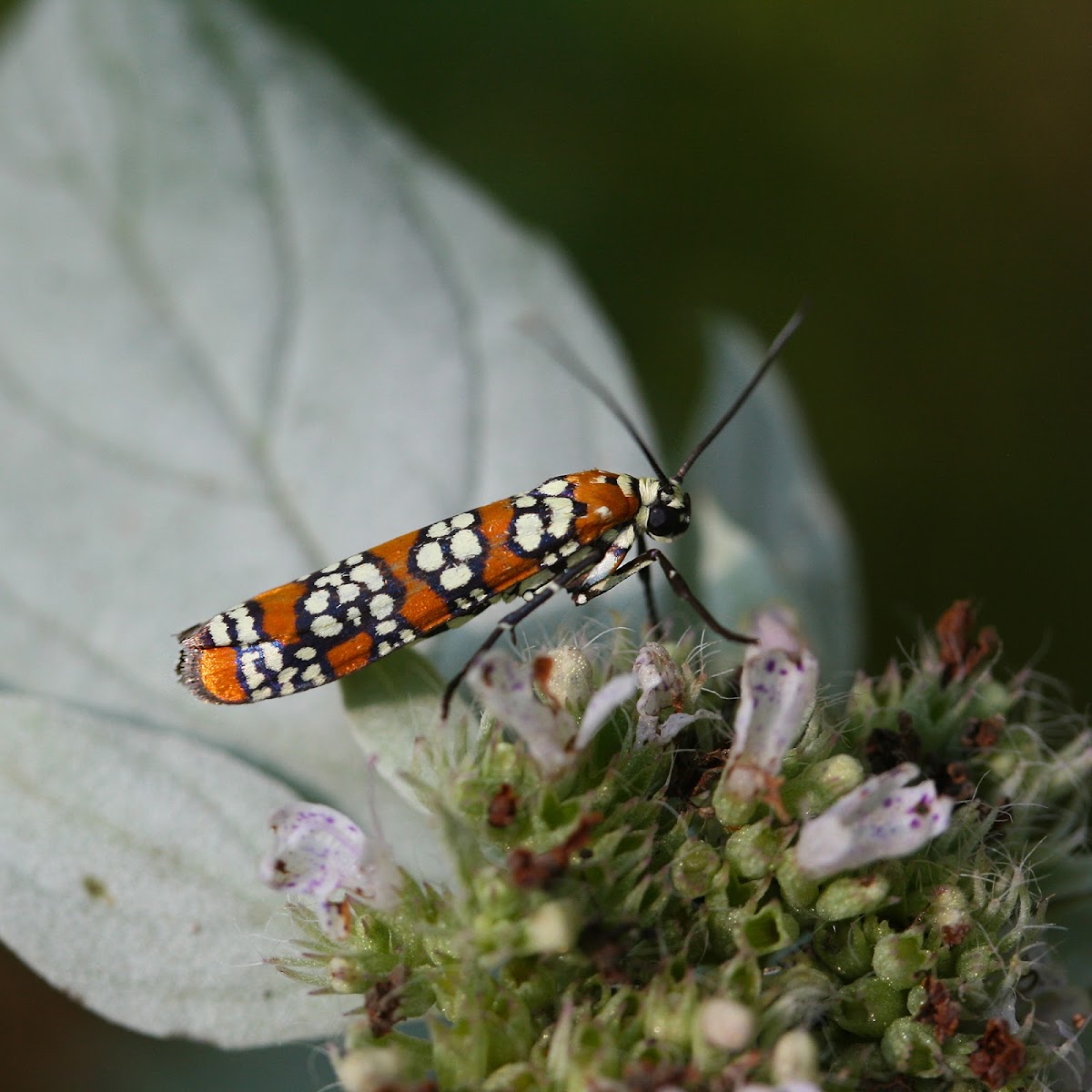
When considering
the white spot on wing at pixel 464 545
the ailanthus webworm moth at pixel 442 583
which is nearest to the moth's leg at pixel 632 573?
the ailanthus webworm moth at pixel 442 583

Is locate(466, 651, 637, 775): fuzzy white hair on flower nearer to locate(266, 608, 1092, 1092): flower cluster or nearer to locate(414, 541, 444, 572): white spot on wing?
locate(266, 608, 1092, 1092): flower cluster

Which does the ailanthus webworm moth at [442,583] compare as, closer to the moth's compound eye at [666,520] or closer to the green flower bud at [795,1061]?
the moth's compound eye at [666,520]

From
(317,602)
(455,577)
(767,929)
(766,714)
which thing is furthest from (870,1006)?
(317,602)

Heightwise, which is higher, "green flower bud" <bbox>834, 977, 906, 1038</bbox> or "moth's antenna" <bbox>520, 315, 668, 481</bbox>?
"moth's antenna" <bbox>520, 315, 668, 481</bbox>

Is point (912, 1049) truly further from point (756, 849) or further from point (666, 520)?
point (666, 520)

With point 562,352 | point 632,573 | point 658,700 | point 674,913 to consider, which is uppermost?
point 562,352

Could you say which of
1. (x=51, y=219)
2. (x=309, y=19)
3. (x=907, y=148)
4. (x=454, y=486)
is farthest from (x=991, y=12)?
(x=51, y=219)

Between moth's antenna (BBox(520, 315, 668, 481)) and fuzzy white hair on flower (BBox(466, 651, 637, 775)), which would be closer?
fuzzy white hair on flower (BBox(466, 651, 637, 775))

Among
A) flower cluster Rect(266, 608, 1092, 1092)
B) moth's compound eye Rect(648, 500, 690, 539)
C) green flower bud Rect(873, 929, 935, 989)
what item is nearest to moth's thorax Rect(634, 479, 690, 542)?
moth's compound eye Rect(648, 500, 690, 539)
